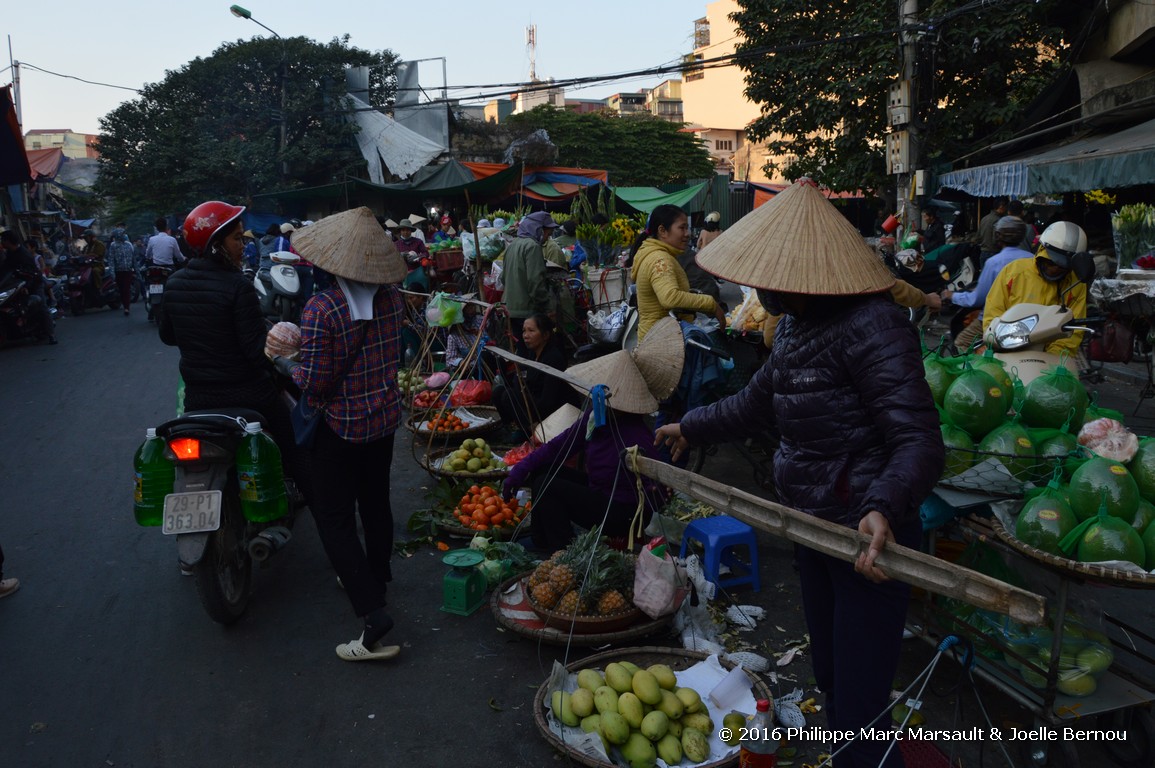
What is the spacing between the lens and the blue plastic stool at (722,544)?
4289 mm

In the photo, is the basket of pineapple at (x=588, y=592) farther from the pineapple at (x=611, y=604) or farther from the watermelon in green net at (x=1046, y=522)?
the watermelon in green net at (x=1046, y=522)

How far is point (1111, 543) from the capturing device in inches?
104

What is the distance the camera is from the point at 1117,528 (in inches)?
105

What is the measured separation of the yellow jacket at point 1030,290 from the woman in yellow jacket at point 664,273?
5.91 ft

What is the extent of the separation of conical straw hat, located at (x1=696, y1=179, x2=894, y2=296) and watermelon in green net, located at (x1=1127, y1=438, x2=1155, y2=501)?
144cm

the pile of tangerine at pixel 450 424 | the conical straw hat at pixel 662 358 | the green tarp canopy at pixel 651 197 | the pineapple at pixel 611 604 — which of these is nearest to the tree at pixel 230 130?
the green tarp canopy at pixel 651 197

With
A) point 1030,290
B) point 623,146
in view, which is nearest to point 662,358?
point 1030,290

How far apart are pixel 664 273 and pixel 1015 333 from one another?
2371mm

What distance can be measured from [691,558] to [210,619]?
97.7 inches

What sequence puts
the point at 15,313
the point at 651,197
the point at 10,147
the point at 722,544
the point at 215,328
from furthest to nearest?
1. the point at 651,197
2. the point at 10,147
3. the point at 15,313
4. the point at 722,544
5. the point at 215,328

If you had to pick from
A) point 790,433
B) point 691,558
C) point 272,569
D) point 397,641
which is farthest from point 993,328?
point 272,569

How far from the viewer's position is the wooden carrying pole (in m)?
1.79

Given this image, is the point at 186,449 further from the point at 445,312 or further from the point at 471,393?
the point at 445,312

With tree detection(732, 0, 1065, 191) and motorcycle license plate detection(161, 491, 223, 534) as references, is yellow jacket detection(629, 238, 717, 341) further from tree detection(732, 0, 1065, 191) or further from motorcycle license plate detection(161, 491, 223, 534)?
tree detection(732, 0, 1065, 191)
